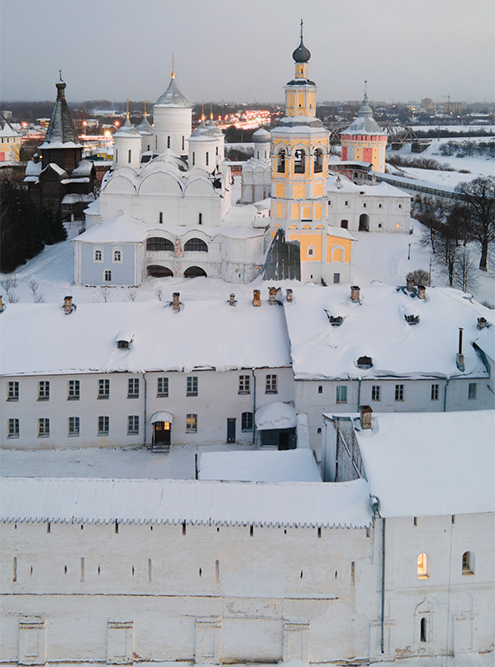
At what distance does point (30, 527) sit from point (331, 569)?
605 cm

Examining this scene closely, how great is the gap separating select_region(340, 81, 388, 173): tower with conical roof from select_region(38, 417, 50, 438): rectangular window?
5516 centimetres

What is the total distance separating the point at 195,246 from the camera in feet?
144

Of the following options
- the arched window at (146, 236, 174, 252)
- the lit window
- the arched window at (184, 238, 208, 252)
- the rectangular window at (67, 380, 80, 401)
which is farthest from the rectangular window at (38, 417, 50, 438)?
the arched window at (184, 238, 208, 252)

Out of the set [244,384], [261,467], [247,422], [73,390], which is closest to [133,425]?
[73,390]

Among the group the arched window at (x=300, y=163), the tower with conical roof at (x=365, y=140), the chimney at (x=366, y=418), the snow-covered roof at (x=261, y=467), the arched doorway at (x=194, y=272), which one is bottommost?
the snow-covered roof at (x=261, y=467)

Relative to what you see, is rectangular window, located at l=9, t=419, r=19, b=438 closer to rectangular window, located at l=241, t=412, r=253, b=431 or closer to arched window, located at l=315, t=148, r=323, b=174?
rectangular window, located at l=241, t=412, r=253, b=431

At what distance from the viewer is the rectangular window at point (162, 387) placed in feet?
82.3

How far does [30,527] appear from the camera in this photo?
17219mm

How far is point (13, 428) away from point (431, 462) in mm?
12568

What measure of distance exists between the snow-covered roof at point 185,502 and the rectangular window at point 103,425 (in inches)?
282

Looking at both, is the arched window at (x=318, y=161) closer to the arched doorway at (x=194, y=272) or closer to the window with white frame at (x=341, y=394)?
the arched doorway at (x=194, y=272)

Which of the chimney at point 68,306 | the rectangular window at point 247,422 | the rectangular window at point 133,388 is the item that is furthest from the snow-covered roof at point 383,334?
the chimney at point 68,306

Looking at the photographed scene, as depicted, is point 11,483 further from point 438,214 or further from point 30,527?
point 438,214

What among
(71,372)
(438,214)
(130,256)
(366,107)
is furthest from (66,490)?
(366,107)
